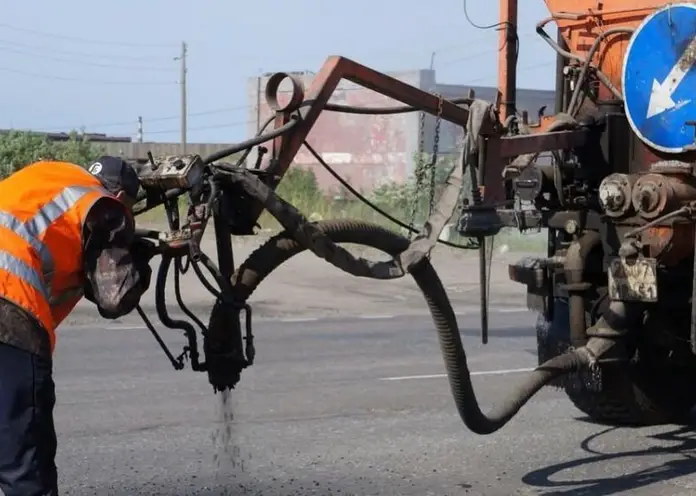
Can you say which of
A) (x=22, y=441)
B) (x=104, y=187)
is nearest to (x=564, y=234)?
(x=104, y=187)

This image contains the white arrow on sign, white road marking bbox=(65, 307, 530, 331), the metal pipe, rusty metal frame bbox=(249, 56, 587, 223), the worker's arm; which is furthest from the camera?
white road marking bbox=(65, 307, 530, 331)

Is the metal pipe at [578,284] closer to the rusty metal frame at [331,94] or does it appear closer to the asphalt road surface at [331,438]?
the asphalt road surface at [331,438]

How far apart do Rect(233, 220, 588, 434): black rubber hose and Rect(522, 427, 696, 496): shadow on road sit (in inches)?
17.9

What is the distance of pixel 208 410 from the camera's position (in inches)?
292

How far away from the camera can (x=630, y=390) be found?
6.59 m

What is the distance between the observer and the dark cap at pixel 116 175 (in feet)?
13.0

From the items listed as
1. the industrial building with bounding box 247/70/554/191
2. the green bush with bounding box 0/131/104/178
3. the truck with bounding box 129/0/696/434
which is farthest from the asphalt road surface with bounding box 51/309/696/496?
the industrial building with bounding box 247/70/554/191

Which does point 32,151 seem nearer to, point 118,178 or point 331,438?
point 331,438

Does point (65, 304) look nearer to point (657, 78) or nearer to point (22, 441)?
point (22, 441)

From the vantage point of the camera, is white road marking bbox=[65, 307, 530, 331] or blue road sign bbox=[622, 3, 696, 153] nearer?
blue road sign bbox=[622, 3, 696, 153]

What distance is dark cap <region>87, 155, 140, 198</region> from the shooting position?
3.95 meters

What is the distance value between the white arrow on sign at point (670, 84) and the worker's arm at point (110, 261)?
294 cm

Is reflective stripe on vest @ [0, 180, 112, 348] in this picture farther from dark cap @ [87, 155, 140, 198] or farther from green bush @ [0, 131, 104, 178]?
green bush @ [0, 131, 104, 178]

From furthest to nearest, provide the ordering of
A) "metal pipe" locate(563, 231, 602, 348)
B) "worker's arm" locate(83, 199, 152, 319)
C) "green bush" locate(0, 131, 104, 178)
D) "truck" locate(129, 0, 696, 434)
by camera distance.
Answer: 1. "green bush" locate(0, 131, 104, 178)
2. "metal pipe" locate(563, 231, 602, 348)
3. "truck" locate(129, 0, 696, 434)
4. "worker's arm" locate(83, 199, 152, 319)
